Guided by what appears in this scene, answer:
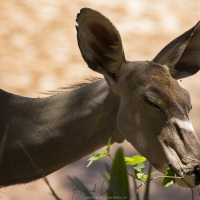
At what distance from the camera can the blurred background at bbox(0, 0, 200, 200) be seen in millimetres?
6852

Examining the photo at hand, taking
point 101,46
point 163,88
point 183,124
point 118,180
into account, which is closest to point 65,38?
point 101,46

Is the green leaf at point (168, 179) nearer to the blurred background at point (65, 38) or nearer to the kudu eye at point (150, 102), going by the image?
the kudu eye at point (150, 102)

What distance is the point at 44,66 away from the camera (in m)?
7.25

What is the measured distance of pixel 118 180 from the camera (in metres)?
2.26

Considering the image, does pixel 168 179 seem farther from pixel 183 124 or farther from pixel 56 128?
pixel 56 128

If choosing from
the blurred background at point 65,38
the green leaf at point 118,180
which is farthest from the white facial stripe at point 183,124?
the blurred background at point 65,38

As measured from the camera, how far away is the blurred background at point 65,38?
6.85 meters

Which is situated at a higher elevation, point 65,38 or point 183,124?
point 65,38

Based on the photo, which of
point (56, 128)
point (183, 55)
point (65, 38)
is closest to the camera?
point (56, 128)

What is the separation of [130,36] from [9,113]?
400 centimetres

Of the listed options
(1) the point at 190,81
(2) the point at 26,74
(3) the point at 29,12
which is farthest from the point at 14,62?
(1) the point at 190,81

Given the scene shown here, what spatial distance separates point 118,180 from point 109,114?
156 cm

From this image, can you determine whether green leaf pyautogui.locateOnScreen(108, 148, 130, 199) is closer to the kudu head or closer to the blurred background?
the kudu head

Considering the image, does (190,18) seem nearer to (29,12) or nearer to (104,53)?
(29,12)
